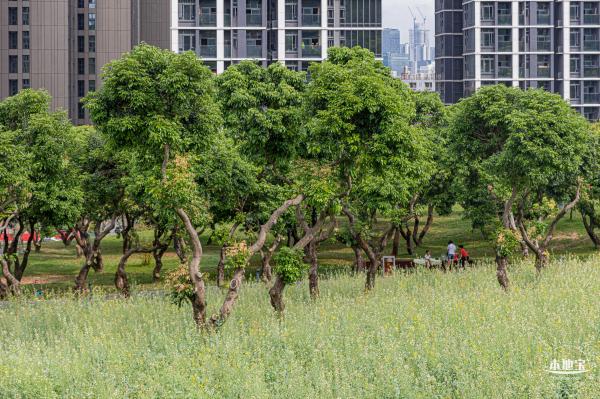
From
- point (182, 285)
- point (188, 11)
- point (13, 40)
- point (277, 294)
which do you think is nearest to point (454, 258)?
point (277, 294)

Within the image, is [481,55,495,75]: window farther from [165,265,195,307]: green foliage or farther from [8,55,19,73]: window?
[165,265,195,307]: green foliage

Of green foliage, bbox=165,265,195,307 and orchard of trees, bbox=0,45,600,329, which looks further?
orchard of trees, bbox=0,45,600,329

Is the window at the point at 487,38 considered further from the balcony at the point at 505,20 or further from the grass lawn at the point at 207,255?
the grass lawn at the point at 207,255

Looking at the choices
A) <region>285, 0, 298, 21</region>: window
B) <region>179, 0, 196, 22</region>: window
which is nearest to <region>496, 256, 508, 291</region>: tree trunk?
<region>285, 0, 298, 21</region>: window

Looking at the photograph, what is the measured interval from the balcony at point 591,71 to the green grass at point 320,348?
216 ft

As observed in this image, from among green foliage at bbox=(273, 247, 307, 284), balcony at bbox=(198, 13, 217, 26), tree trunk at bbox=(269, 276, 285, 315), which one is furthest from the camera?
balcony at bbox=(198, 13, 217, 26)

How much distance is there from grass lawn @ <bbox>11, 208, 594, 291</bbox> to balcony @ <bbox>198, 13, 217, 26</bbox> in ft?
69.3

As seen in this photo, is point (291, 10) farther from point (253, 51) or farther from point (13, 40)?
point (13, 40)

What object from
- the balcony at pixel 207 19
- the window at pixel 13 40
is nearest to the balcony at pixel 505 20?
the balcony at pixel 207 19

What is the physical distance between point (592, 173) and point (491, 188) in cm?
917

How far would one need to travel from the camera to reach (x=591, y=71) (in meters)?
87.4

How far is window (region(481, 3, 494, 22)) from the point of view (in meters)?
86.9

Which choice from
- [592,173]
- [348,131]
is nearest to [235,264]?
[348,131]

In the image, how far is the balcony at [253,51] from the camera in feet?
235
